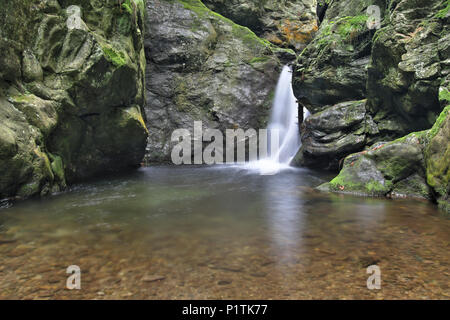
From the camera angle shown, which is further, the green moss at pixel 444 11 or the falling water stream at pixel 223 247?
the green moss at pixel 444 11

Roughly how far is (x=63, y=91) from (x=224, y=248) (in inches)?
306

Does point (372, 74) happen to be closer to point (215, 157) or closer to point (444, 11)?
point (444, 11)

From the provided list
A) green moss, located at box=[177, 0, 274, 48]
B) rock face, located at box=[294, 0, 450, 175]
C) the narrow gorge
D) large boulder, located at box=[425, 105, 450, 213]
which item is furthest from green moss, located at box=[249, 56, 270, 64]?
large boulder, located at box=[425, 105, 450, 213]

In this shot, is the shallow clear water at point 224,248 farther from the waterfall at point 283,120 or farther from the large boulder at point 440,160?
the waterfall at point 283,120

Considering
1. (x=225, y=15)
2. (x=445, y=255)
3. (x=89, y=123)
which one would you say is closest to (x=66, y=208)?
(x=89, y=123)

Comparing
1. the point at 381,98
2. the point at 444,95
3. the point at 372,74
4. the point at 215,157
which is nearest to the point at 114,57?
the point at 215,157

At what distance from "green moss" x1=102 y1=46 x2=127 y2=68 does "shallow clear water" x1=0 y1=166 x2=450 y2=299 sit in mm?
5039

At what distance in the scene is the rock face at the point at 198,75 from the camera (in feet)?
65.3

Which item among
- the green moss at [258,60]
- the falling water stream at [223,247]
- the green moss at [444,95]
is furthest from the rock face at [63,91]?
the green moss at [444,95]

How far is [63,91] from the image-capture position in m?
9.31

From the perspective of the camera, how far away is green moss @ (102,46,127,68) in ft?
34.1

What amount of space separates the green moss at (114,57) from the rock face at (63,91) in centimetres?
4

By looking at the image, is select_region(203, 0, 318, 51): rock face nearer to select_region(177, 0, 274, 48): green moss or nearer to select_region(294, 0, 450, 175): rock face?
select_region(177, 0, 274, 48): green moss
